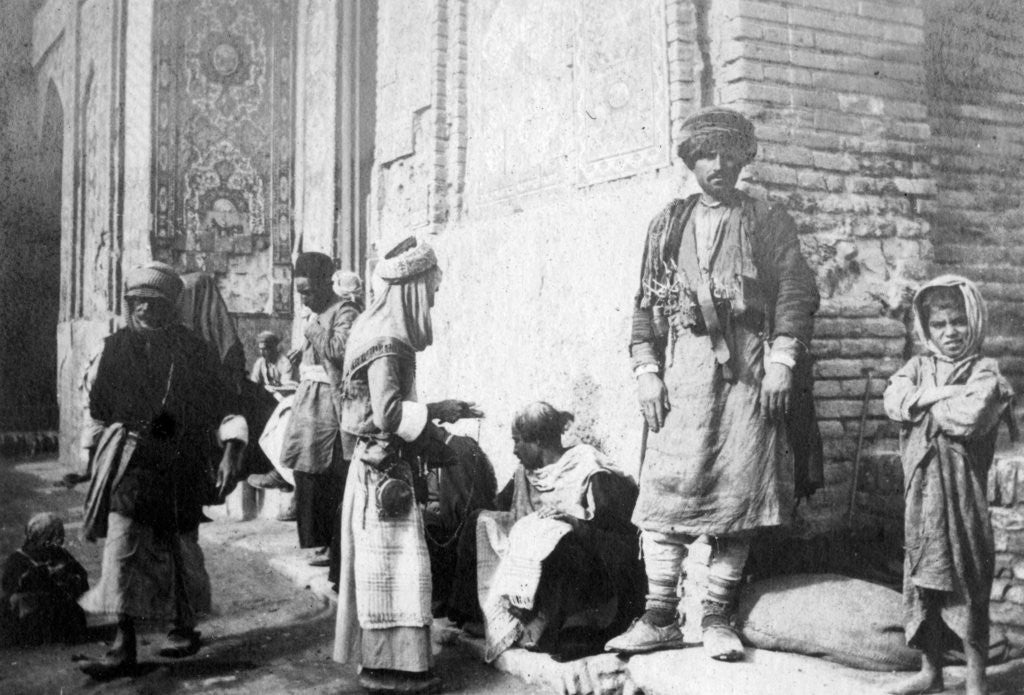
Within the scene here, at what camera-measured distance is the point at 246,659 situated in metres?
4.86

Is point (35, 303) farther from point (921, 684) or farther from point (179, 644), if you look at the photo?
point (921, 684)

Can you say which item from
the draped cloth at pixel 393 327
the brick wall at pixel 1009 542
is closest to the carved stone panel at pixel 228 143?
the draped cloth at pixel 393 327

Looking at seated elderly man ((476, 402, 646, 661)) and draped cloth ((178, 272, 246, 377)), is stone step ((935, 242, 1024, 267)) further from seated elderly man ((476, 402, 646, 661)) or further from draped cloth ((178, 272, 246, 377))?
draped cloth ((178, 272, 246, 377))

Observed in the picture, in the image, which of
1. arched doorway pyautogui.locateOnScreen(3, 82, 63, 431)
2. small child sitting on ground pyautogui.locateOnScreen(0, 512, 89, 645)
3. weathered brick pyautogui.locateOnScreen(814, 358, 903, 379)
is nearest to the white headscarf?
weathered brick pyautogui.locateOnScreen(814, 358, 903, 379)

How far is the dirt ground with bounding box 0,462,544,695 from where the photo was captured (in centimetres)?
441

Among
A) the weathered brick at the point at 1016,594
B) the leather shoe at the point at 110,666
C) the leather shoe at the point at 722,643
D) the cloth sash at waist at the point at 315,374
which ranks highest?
the cloth sash at waist at the point at 315,374

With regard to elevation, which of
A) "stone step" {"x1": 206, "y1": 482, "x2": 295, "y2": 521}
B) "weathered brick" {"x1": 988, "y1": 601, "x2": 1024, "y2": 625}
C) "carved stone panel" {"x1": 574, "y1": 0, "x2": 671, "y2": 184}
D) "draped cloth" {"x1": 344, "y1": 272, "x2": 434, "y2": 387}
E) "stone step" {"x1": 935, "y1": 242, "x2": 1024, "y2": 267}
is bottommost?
"stone step" {"x1": 206, "y1": 482, "x2": 295, "y2": 521}

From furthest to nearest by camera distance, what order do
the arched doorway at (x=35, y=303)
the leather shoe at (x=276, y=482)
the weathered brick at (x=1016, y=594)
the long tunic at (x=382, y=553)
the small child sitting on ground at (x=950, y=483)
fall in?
the arched doorway at (x=35, y=303) → the leather shoe at (x=276, y=482) → the long tunic at (x=382, y=553) → the weathered brick at (x=1016, y=594) → the small child sitting on ground at (x=950, y=483)

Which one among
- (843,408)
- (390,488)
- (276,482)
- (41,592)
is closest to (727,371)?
(843,408)

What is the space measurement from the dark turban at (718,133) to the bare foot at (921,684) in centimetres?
208

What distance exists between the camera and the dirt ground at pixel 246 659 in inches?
174

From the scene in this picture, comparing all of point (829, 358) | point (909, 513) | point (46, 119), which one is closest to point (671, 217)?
point (829, 358)

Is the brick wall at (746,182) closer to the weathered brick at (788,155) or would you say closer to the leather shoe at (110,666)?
the weathered brick at (788,155)

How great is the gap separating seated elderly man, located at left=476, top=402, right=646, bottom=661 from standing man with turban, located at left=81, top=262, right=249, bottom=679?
56.7 inches
